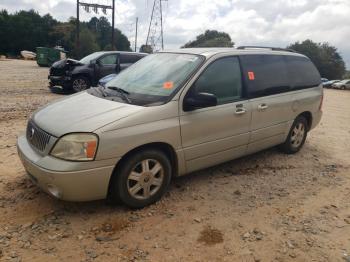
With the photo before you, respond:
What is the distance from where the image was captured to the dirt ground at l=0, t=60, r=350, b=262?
319 cm

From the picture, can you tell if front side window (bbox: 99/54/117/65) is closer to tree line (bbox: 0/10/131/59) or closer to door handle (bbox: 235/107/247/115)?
door handle (bbox: 235/107/247/115)

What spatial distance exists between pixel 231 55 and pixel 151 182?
2024mm

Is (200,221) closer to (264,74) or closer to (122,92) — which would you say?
(122,92)

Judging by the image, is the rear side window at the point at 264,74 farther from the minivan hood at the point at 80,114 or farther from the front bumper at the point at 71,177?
the front bumper at the point at 71,177

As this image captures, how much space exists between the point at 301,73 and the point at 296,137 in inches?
42.6

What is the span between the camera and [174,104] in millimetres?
3906

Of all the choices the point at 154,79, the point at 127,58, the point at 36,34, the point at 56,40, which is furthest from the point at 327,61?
the point at 154,79

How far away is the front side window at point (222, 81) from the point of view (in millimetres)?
4216

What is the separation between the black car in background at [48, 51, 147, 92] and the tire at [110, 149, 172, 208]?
920cm

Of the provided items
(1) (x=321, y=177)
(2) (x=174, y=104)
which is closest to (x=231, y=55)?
(2) (x=174, y=104)

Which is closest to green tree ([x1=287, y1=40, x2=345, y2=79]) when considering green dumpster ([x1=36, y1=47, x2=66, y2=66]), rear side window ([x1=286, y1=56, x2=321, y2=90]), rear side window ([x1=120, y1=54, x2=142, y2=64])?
green dumpster ([x1=36, y1=47, x2=66, y2=66])

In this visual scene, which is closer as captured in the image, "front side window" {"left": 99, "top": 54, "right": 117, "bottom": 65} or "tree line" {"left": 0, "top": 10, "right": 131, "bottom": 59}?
"front side window" {"left": 99, "top": 54, "right": 117, "bottom": 65}

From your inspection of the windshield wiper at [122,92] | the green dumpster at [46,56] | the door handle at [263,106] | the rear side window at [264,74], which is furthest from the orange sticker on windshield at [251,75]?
the green dumpster at [46,56]

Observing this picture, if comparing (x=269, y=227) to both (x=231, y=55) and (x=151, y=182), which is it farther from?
(x=231, y=55)
